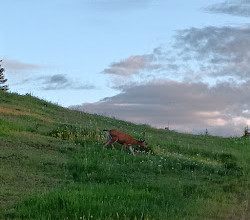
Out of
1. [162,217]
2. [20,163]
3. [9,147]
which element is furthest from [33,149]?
[162,217]

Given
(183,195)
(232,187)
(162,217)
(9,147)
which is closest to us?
(162,217)

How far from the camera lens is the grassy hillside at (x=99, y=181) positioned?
34.9 feet

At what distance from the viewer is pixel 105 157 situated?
62.5 feet

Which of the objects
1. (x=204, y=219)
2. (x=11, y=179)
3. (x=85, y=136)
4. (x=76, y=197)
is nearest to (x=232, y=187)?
(x=204, y=219)

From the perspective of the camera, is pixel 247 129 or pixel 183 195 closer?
pixel 183 195

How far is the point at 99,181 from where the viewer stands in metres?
14.8

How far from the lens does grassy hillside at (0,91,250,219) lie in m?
10.6

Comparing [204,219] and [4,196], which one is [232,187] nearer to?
[204,219]

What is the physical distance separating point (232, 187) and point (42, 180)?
6.28m

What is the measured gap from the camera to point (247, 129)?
44969mm

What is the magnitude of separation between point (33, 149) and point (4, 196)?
6943mm

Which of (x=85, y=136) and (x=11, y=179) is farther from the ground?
(x=85, y=136)

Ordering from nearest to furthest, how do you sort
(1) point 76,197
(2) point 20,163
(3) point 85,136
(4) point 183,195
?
1. (1) point 76,197
2. (4) point 183,195
3. (2) point 20,163
4. (3) point 85,136

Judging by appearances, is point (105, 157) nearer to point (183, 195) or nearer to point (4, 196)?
point (183, 195)
